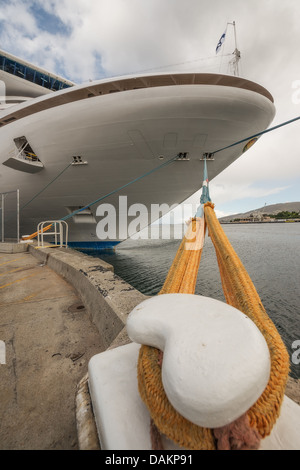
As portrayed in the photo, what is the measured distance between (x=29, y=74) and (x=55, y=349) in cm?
1862

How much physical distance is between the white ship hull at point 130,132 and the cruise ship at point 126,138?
28mm

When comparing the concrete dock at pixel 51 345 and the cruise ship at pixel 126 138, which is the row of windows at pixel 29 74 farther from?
the concrete dock at pixel 51 345

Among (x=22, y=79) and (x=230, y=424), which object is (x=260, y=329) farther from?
(x=22, y=79)

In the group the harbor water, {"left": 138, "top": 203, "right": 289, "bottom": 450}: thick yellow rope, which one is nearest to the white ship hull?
the harbor water

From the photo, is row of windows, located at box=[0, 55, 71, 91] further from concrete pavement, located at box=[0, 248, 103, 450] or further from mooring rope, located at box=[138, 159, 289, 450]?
mooring rope, located at box=[138, 159, 289, 450]

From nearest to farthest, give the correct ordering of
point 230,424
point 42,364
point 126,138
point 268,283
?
point 230,424 < point 42,364 < point 126,138 < point 268,283

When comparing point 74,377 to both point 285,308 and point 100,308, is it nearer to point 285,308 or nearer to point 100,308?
point 100,308

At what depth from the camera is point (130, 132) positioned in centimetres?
620

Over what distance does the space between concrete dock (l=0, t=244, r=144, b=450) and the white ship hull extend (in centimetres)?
484

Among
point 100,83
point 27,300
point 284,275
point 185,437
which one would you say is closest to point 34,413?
point 185,437

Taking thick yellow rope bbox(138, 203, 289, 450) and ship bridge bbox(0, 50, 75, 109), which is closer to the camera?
thick yellow rope bbox(138, 203, 289, 450)

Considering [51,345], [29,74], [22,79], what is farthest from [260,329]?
[29,74]

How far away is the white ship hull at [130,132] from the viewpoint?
5672mm

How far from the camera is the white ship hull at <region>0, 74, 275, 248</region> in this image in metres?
5.67
